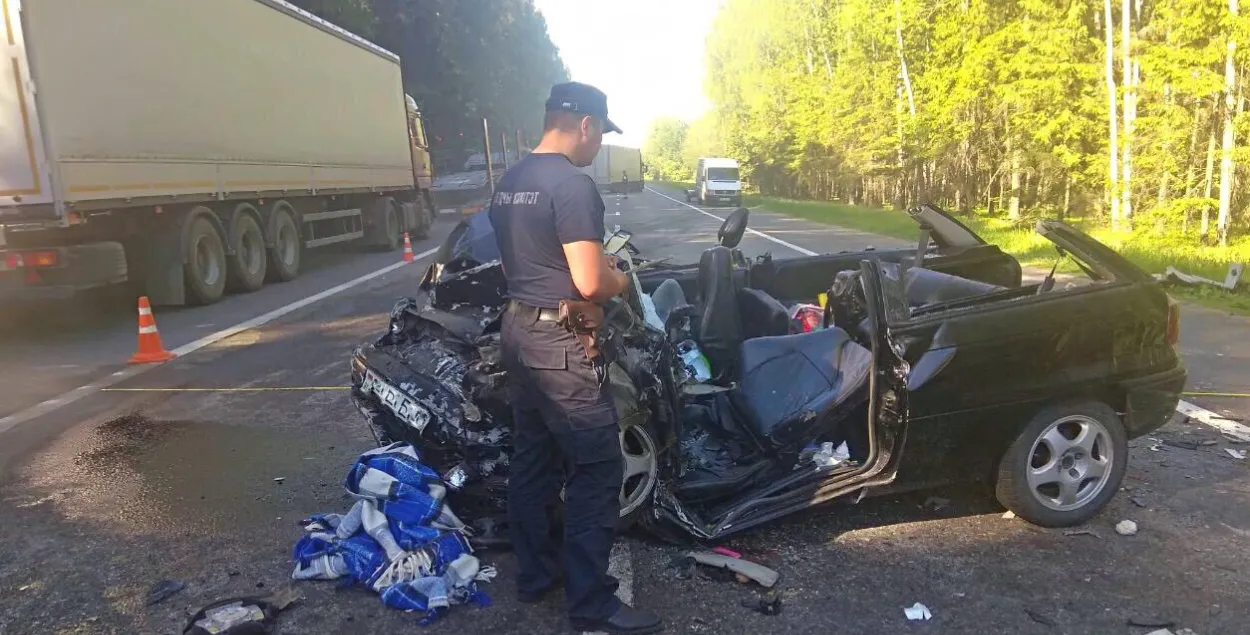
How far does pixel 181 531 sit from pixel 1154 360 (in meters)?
4.35

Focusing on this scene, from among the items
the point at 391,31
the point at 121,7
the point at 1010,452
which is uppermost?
the point at 391,31

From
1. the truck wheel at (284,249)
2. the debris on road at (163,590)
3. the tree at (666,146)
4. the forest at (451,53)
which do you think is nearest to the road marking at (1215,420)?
the debris on road at (163,590)

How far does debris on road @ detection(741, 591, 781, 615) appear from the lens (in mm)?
2955

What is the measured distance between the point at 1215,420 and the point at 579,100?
14.4 ft

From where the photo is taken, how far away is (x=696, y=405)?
4113 millimetres

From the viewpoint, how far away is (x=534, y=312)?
2873mm

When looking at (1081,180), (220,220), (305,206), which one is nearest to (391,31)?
(305,206)

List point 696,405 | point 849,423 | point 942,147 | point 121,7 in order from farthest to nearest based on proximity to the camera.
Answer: point 942,147, point 121,7, point 696,405, point 849,423

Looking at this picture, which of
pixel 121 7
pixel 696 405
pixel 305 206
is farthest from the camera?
pixel 305 206

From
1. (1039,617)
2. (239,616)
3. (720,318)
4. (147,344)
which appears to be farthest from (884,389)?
(147,344)

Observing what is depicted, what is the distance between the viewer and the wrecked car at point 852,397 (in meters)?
3.35

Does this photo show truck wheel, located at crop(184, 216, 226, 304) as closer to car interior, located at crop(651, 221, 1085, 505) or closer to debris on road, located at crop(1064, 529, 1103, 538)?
car interior, located at crop(651, 221, 1085, 505)

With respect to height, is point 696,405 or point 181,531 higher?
point 696,405

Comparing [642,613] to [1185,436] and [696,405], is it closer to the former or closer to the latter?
[696,405]
